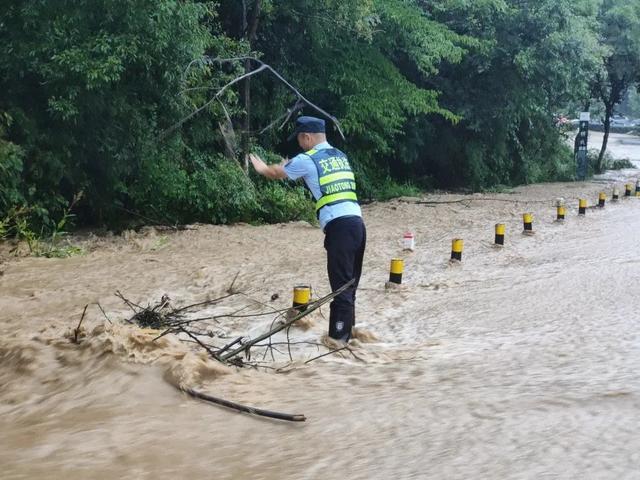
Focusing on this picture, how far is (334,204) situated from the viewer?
5926 millimetres

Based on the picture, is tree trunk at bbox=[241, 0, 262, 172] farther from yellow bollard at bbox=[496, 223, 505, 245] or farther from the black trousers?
the black trousers

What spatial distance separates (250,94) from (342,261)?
10716 millimetres

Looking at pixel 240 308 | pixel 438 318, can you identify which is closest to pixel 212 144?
pixel 240 308

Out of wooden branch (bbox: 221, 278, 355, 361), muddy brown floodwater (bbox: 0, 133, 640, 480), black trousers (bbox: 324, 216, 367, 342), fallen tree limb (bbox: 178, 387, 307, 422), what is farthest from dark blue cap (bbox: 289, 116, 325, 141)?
fallen tree limb (bbox: 178, 387, 307, 422)

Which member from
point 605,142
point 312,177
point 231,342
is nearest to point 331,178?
point 312,177

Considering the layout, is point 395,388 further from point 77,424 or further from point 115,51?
point 115,51

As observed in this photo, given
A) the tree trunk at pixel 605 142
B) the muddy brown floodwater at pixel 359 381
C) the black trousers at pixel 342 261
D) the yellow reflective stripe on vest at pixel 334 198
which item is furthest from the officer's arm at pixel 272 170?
the tree trunk at pixel 605 142

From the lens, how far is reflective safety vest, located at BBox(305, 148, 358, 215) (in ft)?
19.4

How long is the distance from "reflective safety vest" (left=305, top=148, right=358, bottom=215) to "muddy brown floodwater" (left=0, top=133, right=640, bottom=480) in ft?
3.95

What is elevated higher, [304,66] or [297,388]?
[304,66]

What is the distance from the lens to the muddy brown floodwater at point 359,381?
342cm

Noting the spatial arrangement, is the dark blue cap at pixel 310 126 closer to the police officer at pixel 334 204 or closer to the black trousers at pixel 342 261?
the police officer at pixel 334 204

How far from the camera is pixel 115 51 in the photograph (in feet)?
35.0

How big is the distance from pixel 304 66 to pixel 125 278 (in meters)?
9.07
